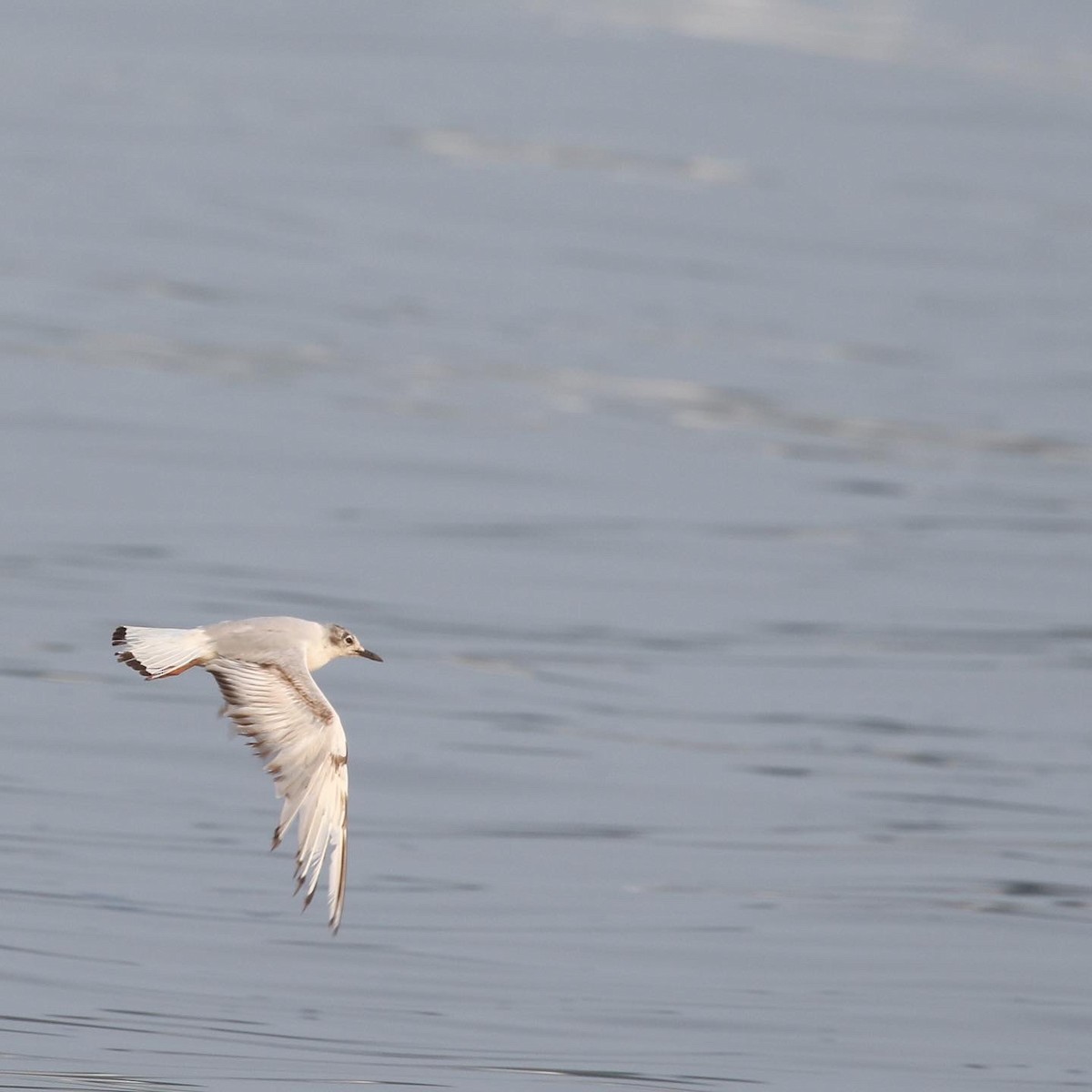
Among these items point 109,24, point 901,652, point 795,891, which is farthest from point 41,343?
point 109,24

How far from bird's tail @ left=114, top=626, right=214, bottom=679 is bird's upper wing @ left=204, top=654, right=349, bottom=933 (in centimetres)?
14

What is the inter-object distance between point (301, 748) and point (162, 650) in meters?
0.53

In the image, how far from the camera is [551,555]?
15789mm

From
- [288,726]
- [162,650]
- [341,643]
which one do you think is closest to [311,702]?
[288,726]

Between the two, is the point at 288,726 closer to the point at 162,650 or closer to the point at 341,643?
the point at 162,650

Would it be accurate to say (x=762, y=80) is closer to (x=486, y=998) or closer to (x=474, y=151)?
(x=474, y=151)

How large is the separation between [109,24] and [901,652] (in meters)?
21.1

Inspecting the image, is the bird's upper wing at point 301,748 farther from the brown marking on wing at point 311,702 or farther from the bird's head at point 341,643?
the bird's head at point 341,643

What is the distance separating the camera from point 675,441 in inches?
742

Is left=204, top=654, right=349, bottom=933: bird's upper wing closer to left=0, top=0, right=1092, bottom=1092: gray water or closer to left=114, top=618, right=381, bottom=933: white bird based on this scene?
left=114, top=618, right=381, bottom=933: white bird

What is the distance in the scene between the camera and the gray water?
930 centimetres

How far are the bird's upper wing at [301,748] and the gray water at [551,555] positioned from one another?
1.24 metres

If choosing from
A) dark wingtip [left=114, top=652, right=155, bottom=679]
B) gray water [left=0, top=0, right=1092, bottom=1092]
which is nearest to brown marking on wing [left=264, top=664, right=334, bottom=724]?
dark wingtip [left=114, top=652, right=155, bottom=679]

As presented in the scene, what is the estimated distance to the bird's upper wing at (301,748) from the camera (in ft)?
24.0
